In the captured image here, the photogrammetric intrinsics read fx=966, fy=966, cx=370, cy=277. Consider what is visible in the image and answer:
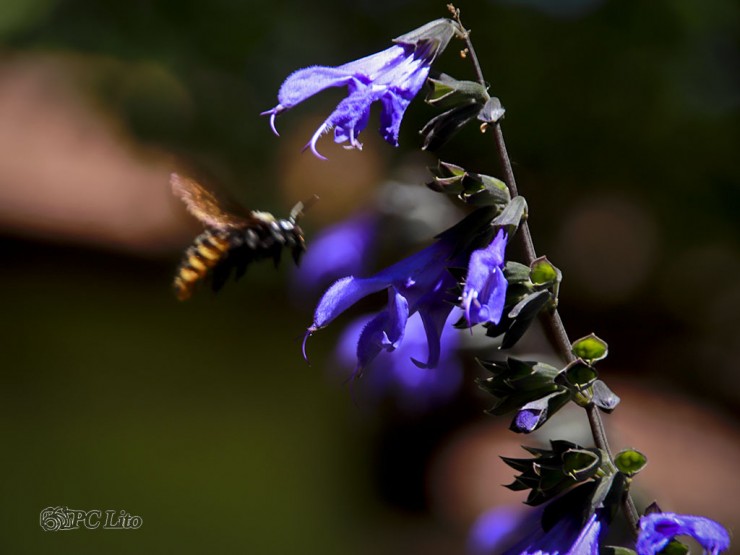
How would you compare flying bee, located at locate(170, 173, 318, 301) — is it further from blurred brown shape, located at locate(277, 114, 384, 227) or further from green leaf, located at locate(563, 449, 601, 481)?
blurred brown shape, located at locate(277, 114, 384, 227)

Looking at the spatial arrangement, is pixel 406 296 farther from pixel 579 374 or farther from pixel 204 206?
pixel 204 206

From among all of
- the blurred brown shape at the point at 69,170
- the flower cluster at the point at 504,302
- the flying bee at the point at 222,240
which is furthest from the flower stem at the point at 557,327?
the blurred brown shape at the point at 69,170

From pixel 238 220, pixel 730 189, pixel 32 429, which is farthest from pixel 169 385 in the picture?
pixel 730 189

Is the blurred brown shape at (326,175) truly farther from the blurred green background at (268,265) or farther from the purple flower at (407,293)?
the purple flower at (407,293)

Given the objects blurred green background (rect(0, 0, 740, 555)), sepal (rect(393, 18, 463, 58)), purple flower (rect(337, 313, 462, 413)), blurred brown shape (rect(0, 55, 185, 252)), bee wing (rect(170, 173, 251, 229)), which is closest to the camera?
sepal (rect(393, 18, 463, 58))

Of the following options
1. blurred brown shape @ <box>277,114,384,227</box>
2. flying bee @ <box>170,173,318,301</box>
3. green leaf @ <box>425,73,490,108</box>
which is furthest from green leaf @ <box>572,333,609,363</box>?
blurred brown shape @ <box>277,114,384,227</box>

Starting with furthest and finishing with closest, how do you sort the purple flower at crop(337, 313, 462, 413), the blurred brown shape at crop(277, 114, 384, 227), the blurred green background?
the blurred brown shape at crop(277, 114, 384, 227), the blurred green background, the purple flower at crop(337, 313, 462, 413)
